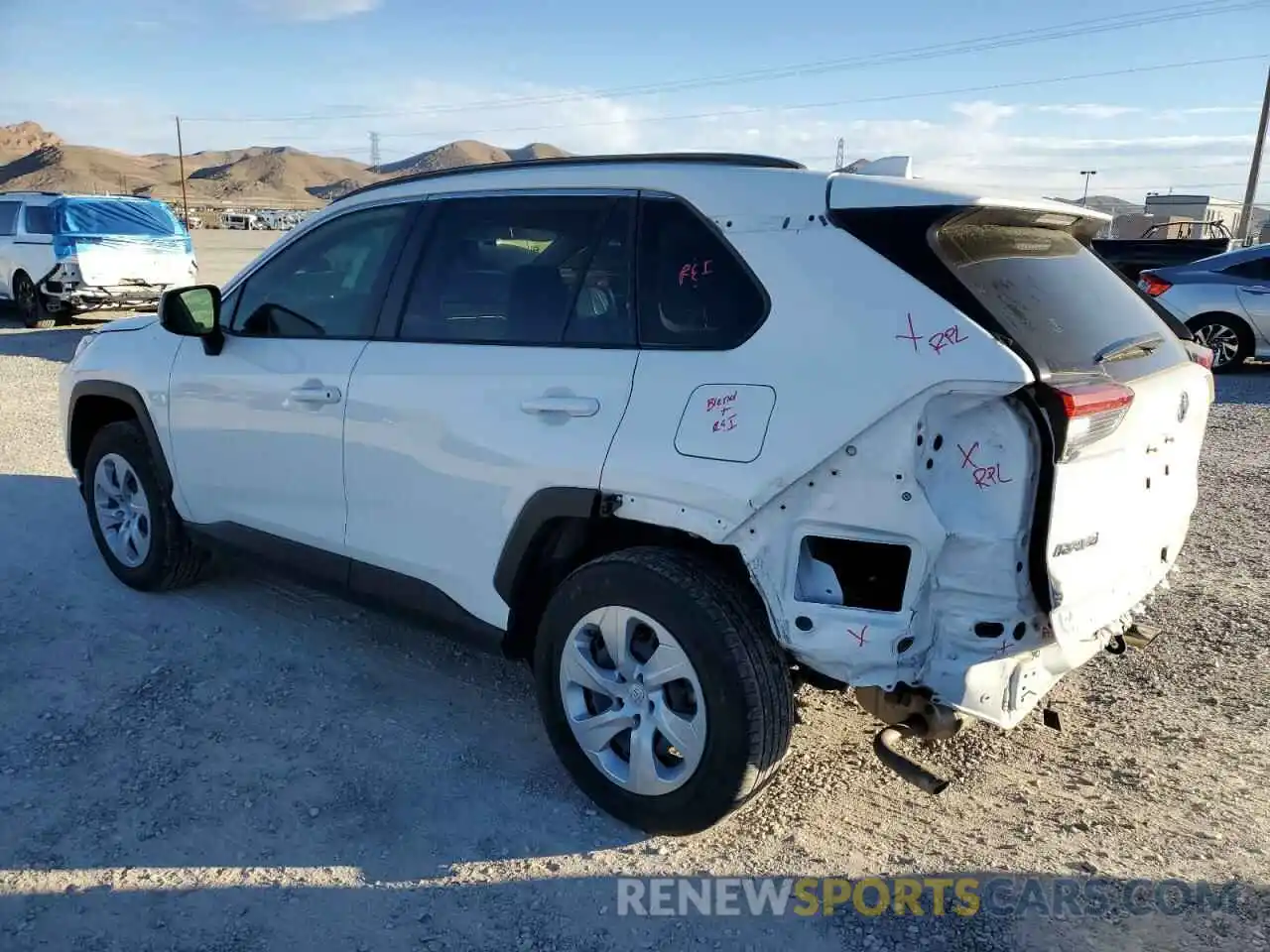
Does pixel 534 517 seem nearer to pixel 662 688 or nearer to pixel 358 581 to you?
pixel 662 688

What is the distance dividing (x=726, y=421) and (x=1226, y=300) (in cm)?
1101

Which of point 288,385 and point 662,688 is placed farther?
point 288,385

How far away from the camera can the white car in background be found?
13867 millimetres

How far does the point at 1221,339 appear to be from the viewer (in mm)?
11703

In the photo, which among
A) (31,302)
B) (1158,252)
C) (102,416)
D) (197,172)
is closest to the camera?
(102,416)

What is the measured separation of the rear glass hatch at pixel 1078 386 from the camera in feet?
8.20

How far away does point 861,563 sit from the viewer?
2.67 meters

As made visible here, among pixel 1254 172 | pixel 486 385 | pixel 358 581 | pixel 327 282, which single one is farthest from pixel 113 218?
pixel 1254 172

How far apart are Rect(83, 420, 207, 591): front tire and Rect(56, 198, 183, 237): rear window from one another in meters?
10.7

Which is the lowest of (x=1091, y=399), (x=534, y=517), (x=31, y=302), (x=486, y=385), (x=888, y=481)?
(x=31, y=302)

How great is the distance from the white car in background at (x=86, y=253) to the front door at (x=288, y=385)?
1114cm

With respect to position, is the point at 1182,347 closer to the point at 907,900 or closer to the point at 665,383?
the point at 665,383

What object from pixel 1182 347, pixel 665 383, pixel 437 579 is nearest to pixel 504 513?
pixel 437 579

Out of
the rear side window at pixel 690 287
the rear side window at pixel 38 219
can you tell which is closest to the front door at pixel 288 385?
the rear side window at pixel 690 287
